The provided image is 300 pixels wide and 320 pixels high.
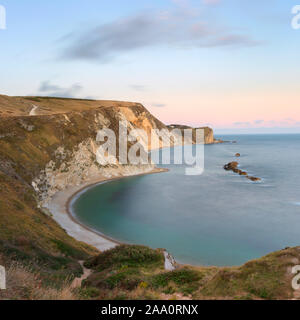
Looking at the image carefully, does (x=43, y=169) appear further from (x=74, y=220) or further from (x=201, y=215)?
(x=201, y=215)

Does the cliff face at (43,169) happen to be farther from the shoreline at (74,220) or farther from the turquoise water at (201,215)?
the turquoise water at (201,215)

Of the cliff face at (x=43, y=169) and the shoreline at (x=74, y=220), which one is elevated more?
the cliff face at (x=43, y=169)

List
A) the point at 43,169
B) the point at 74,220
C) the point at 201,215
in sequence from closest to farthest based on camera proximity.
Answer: the point at 74,220 → the point at 201,215 → the point at 43,169

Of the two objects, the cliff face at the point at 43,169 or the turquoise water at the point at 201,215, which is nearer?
the cliff face at the point at 43,169

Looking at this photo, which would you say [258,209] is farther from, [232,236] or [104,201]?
[104,201]

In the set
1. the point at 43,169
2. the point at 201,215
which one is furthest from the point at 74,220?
the point at 201,215

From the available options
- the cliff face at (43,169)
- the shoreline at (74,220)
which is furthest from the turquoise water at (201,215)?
the cliff face at (43,169)

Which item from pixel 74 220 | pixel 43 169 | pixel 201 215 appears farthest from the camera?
pixel 43 169
